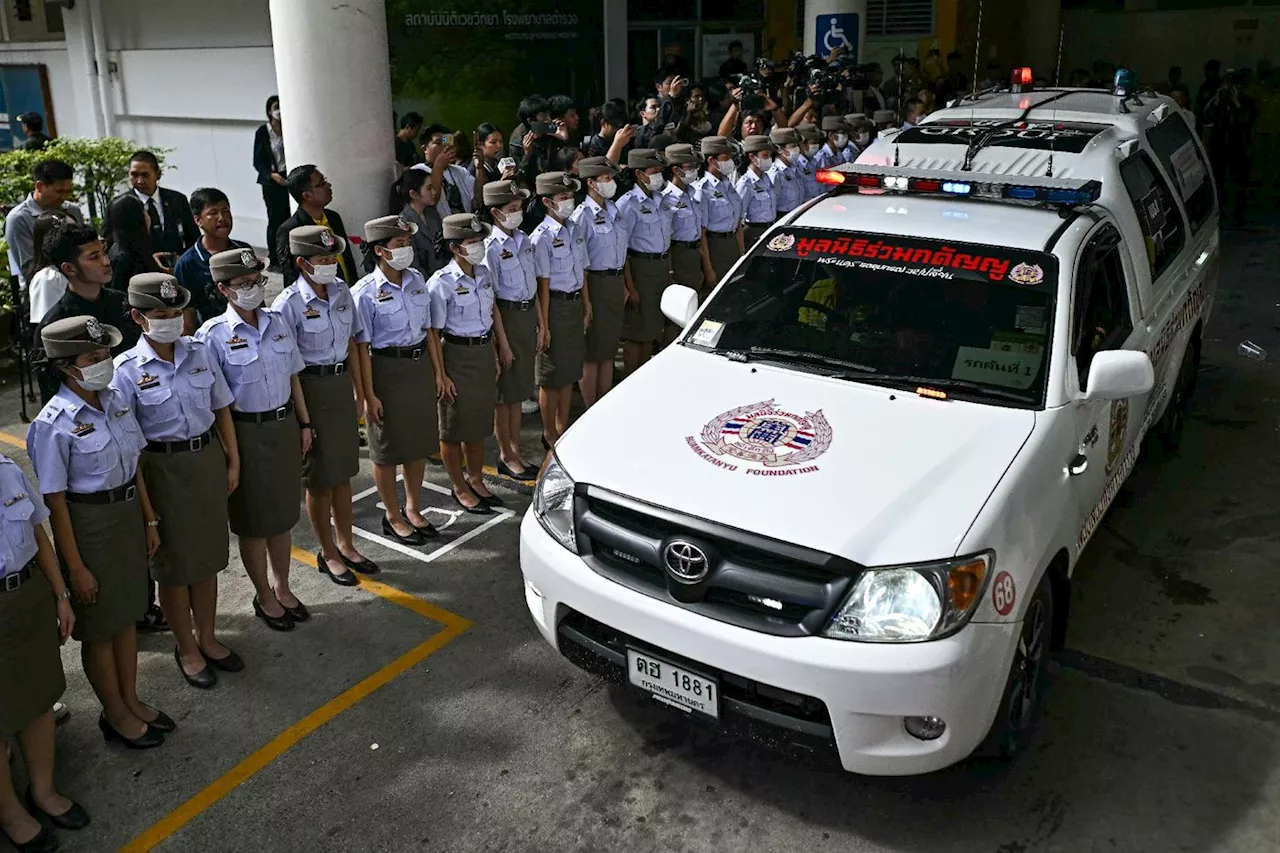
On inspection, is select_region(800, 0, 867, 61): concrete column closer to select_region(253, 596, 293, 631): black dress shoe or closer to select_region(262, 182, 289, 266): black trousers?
select_region(262, 182, 289, 266): black trousers

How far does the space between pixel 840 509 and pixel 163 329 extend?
8.48 ft

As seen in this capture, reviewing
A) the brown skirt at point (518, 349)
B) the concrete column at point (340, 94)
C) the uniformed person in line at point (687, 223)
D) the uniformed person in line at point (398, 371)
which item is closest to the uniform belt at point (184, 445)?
the uniformed person in line at point (398, 371)

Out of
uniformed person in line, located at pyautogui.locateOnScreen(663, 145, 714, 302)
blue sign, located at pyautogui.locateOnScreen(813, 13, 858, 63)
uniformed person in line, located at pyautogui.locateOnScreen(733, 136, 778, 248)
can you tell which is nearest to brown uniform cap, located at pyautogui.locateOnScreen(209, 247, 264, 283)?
uniformed person in line, located at pyautogui.locateOnScreen(663, 145, 714, 302)

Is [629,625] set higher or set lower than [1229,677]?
higher

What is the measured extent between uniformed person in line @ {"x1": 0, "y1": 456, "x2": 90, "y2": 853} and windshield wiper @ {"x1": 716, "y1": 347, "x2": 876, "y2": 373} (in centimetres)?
272

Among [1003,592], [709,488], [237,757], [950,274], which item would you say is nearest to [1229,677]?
[1003,592]

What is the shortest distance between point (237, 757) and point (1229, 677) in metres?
4.03

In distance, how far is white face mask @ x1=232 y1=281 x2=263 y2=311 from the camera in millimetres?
4512

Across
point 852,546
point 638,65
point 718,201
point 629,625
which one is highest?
point 638,65

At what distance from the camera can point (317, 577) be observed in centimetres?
555

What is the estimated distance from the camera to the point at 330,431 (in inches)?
203

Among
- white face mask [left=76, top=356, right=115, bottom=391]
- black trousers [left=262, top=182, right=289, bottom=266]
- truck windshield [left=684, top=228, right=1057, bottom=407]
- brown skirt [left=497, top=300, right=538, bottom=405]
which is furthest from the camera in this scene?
black trousers [left=262, top=182, right=289, bottom=266]

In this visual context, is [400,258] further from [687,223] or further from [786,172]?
[786,172]

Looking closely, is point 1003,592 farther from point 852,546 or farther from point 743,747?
point 743,747
